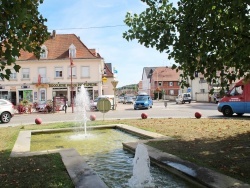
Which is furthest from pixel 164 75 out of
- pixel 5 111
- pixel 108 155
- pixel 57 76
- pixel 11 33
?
pixel 11 33

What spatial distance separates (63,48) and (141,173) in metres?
48.2

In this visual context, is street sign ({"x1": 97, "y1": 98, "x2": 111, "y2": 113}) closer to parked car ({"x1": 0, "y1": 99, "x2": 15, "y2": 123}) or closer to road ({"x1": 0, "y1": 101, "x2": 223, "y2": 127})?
road ({"x1": 0, "y1": 101, "x2": 223, "y2": 127})

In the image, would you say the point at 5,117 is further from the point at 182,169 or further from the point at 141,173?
the point at 182,169

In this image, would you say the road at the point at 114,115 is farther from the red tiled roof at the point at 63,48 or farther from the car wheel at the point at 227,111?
the red tiled roof at the point at 63,48

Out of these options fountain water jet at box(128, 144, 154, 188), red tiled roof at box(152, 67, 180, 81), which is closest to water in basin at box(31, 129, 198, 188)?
fountain water jet at box(128, 144, 154, 188)

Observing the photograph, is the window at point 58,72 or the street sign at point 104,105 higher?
the window at point 58,72

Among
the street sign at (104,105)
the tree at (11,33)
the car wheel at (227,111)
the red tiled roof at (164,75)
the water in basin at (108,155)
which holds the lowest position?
the water in basin at (108,155)

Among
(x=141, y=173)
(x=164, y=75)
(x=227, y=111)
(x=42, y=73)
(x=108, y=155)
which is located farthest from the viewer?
(x=164, y=75)

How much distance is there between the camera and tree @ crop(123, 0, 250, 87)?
23.5 feet

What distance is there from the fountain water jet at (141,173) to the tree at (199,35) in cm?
259

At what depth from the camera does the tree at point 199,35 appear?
716 centimetres

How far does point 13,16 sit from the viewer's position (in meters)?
4.88

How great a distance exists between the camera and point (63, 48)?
52.3m

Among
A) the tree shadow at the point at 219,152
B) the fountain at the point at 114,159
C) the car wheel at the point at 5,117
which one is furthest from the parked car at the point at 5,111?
the tree shadow at the point at 219,152
